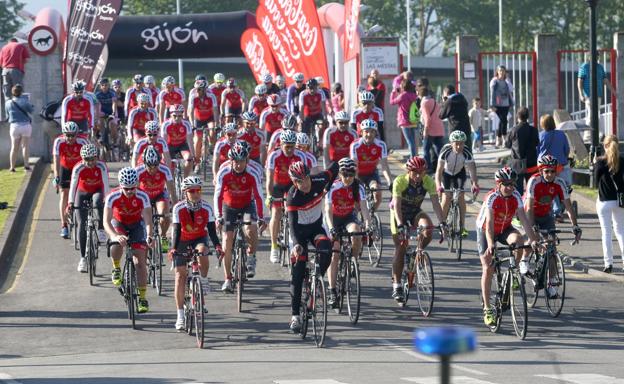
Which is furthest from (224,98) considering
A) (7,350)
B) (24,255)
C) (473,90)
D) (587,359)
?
(587,359)

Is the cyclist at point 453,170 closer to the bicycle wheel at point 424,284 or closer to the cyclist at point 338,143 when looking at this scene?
the cyclist at point 338,143

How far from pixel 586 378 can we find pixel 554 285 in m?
4.13

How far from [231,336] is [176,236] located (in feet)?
4.05

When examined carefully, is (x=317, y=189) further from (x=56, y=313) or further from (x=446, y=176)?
(x=446, y=176)

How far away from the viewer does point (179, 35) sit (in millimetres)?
44781

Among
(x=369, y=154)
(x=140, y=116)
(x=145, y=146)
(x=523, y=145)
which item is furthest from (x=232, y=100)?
(x=369, y=154)

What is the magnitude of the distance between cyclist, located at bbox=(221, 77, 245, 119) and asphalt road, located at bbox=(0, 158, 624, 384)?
1010cm

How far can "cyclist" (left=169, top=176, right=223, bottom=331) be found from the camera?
17.0 m

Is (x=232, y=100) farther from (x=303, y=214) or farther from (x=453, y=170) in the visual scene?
(x=303, y=214)

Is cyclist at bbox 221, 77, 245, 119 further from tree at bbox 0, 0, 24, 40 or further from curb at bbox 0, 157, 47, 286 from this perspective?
tree at bbox 0, 0, 24, 40

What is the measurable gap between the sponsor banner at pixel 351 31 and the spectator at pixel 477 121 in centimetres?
297

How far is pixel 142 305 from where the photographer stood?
1791cm

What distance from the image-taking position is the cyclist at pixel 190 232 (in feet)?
55.7

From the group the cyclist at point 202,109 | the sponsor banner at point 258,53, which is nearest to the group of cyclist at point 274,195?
the cyclist at point 202,109
